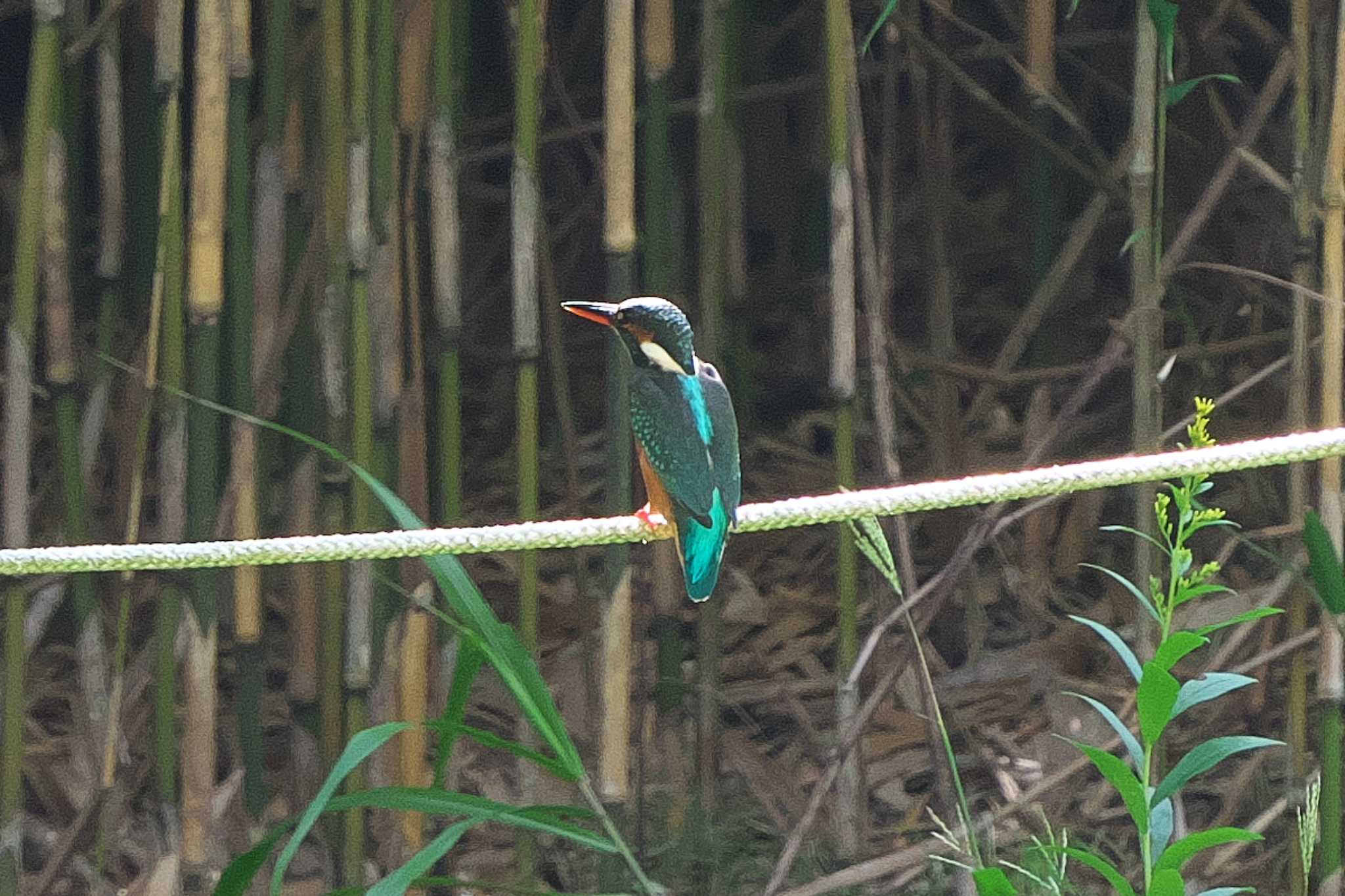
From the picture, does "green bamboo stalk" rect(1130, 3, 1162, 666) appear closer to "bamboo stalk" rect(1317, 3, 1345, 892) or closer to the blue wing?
"bamboo stalk" rect(1317, 3, 1345, 892)

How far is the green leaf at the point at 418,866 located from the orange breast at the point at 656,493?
0.36 metres

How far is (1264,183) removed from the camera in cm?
295

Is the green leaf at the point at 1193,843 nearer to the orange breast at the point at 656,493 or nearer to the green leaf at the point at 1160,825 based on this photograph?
the green leaf at the point at 1160,825

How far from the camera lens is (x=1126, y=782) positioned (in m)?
1.57

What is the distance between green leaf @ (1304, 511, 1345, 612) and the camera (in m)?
1.91

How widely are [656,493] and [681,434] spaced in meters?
0.10

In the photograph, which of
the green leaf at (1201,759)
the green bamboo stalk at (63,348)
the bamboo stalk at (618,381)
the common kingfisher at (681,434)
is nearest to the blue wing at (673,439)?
the common kingfisher at (681,434)

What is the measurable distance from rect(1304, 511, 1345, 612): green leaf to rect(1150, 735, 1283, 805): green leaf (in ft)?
1.08

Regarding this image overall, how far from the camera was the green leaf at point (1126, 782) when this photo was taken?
155cm

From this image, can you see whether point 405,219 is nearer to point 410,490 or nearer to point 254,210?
point 254,210

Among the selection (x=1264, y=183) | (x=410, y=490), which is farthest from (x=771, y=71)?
(x=410, y=490)

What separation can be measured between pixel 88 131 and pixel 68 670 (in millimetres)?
1023

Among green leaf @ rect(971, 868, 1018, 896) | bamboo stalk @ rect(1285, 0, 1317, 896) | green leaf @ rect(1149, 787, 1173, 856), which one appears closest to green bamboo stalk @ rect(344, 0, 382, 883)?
green leaf @ rect(971, 868, 1018, 896)

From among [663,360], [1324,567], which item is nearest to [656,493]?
[663,360]
